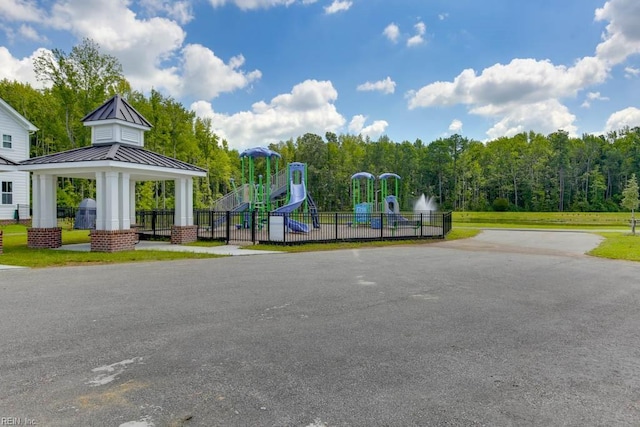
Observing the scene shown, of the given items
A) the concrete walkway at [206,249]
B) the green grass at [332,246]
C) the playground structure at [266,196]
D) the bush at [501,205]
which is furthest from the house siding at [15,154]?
the bush at [501,205]

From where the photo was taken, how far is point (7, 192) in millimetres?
27328

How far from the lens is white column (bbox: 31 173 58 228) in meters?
15.3

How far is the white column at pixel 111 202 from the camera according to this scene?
45.8ft

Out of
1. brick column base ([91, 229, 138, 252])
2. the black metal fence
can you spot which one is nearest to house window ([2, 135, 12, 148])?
the black metal fence

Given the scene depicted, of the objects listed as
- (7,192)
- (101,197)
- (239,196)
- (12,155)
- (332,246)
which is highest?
(12,155)

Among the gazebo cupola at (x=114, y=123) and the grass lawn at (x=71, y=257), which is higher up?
the gazebo cupola at (x=114, y=123)

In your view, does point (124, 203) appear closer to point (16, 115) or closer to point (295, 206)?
point (295, 206)

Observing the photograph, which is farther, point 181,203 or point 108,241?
point 181,203

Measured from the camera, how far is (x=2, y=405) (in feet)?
10.7

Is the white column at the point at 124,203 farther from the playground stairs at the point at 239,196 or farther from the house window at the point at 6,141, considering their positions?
the house window at the point at 6,141

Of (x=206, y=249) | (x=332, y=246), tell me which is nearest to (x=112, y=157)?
(x=206, y=249)

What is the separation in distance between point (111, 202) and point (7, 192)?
19.4 meters

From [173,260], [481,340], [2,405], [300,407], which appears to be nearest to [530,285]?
[481,340]

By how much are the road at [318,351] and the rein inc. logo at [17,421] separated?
0.04 m
